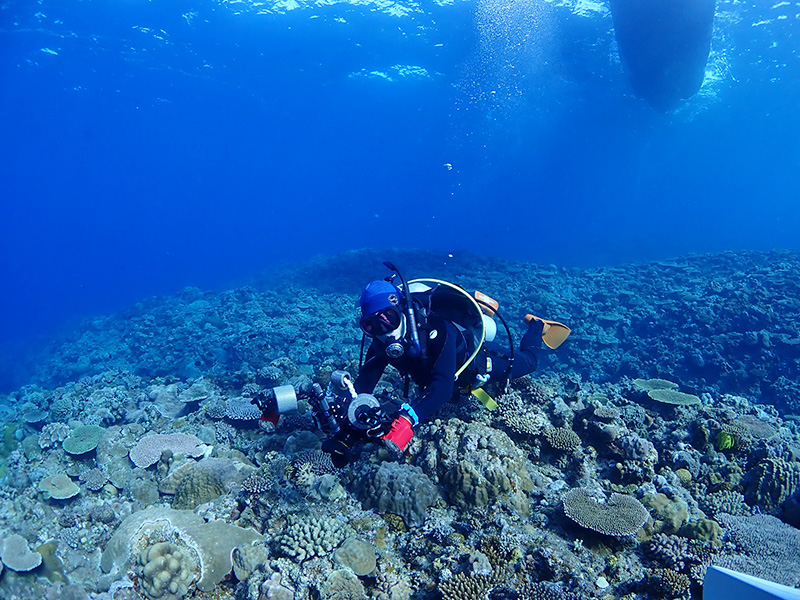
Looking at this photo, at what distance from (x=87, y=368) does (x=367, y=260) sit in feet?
58.8

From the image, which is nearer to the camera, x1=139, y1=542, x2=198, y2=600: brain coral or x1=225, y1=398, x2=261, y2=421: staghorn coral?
x1=139, y1=542, x2=198, y2=600: brain coral

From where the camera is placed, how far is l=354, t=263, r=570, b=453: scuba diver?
4211mm

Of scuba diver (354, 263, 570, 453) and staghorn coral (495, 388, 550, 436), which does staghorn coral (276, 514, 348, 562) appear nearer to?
scuba diver (354, 263, 570, 453)

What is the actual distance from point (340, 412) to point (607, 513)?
3.05 meters

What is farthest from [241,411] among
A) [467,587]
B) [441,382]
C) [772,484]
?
[772,484]

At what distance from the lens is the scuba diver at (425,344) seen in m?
4.21

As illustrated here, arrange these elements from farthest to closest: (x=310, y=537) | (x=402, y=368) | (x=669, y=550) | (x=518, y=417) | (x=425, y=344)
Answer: (x=518, y=417)
(x=402, y=368)
(x=425, y=344)
(x=310, y=537)
(x=669, y=550)

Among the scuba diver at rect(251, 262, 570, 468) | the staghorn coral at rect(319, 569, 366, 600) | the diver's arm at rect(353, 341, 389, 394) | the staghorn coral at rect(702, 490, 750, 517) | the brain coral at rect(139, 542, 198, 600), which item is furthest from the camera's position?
the diver's arm at rect(353, 341, 389, 394)

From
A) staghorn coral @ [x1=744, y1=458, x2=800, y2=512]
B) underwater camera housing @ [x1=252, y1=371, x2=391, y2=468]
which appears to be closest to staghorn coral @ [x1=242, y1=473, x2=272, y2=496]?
underwater camera housing @ [x1=252, y1=371, x2=391, y2=468]

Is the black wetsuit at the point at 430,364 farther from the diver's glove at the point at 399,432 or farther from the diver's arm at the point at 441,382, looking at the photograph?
the diver's glove at the point at 399,432

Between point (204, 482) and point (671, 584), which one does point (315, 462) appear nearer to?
point (204, 482)

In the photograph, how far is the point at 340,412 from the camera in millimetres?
3949

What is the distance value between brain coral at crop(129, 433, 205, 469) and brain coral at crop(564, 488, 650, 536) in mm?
5894

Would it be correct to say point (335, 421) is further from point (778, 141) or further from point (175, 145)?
point (778, 141)
